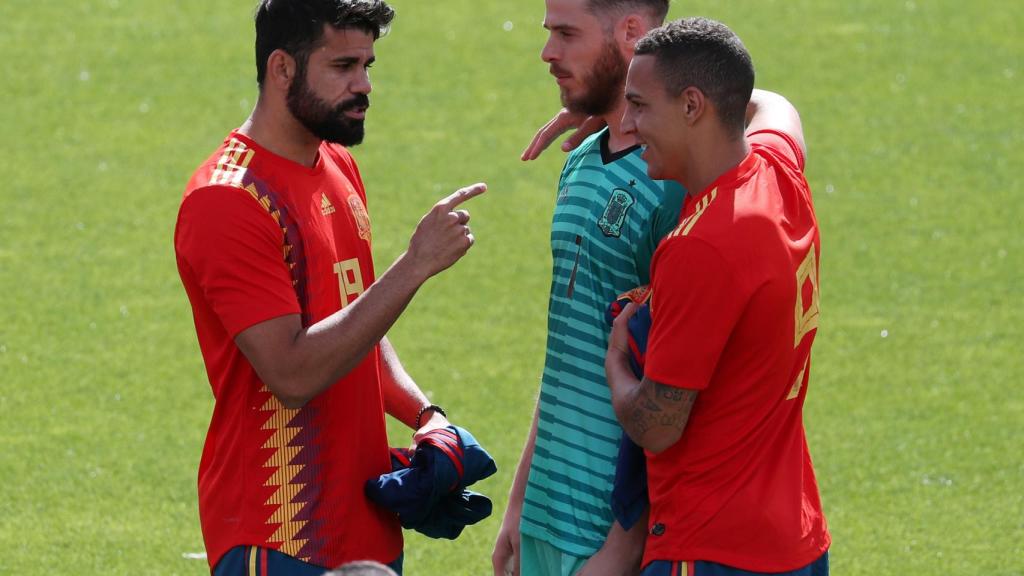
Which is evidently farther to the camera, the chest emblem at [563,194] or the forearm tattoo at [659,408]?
the chest emblem at [563,194]

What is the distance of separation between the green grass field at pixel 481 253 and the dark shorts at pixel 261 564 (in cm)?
249

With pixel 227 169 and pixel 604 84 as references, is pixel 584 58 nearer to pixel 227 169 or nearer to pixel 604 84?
pixel 604 84

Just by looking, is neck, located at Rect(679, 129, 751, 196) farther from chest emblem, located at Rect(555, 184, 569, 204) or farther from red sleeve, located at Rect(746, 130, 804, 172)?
chest emblem, located at Rect(555, 184, 569, 204)

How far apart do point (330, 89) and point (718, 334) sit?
1255mm

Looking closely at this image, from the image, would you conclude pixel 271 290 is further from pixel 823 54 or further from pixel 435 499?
pixel 823 54

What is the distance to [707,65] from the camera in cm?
344

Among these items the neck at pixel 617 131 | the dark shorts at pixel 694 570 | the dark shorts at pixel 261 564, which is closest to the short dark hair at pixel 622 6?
the neck at pixel 617 131

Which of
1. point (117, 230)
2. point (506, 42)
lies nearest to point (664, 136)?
point (117, 230)

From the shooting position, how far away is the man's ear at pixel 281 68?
3881 mm

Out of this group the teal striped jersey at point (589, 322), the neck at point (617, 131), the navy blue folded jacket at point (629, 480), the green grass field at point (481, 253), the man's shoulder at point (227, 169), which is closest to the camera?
the navy blue folded jacket at point (629, 480)

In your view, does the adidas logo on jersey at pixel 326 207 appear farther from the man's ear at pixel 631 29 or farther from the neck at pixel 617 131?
the man's ear at pixel 631 29

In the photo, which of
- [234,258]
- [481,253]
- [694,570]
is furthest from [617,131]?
[481,253]

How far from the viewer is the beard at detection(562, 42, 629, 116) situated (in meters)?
3.99

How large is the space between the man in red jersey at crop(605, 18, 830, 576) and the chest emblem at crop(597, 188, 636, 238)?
0.94 feet
